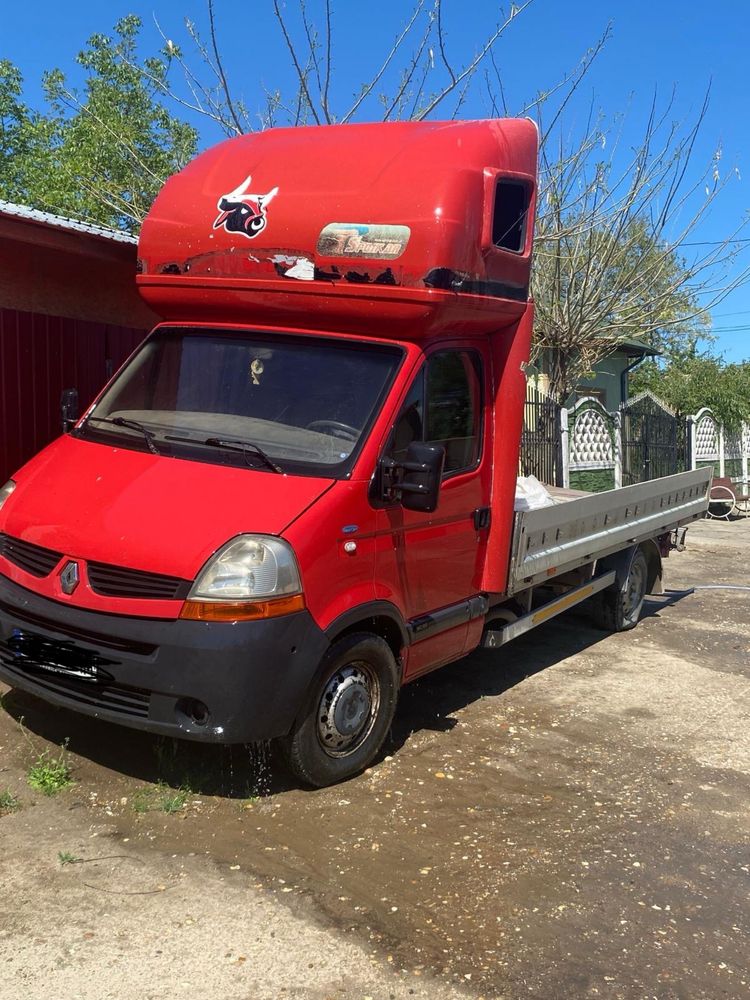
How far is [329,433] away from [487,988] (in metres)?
2.48

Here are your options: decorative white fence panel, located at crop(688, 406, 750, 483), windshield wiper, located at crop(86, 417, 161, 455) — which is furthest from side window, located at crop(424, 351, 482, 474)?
decorative white fence panel, located at crop(688, 406, 750, 483)

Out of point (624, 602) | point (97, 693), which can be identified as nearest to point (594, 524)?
point (624, 602)

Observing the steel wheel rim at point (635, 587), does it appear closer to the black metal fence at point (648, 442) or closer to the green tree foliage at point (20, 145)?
the black metal fence at point (648, 442)

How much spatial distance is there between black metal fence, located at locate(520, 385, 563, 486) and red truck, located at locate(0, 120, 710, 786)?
21.7 feet

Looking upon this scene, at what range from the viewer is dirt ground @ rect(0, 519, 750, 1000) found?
312cm

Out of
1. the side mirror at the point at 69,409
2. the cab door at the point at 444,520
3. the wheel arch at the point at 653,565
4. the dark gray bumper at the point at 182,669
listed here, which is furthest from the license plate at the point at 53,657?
→ the wheel arch at the point at 653,565

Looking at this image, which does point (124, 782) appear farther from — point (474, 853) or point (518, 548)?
point (518, 548)

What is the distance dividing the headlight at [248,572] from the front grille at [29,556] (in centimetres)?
78

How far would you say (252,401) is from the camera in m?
4.68

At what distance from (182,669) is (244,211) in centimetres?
259

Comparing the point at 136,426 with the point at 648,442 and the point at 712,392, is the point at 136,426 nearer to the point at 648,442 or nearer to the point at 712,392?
the point at 648,442

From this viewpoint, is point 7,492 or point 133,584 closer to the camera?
point 133,584

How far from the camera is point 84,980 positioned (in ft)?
9.71

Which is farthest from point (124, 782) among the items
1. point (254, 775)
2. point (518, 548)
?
point (518, 548)
